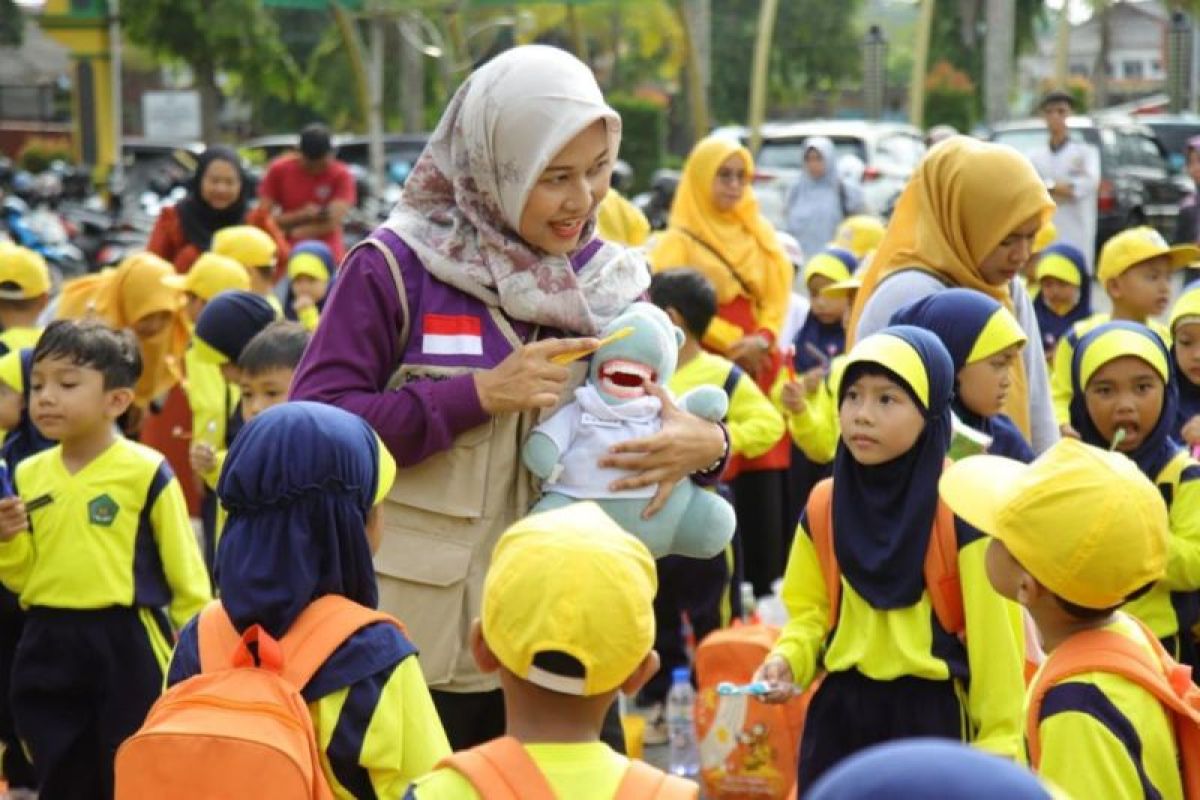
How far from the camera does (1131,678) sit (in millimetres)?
3346

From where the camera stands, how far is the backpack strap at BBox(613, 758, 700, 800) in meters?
2.70

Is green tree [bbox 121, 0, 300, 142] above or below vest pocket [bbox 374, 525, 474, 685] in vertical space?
above

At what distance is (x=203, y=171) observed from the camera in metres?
10.6

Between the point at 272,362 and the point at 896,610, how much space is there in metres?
2.38

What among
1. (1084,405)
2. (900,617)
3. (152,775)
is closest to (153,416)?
(1084,405)

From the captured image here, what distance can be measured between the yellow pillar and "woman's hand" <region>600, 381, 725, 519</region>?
32.3m

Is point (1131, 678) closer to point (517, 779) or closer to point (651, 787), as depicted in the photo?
point (651, 787)

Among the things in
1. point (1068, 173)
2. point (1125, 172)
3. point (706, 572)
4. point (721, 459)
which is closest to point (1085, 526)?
point (721, 459)

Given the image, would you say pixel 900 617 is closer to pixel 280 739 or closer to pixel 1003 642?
pixel 1003 642

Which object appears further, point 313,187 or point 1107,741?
point 313,187

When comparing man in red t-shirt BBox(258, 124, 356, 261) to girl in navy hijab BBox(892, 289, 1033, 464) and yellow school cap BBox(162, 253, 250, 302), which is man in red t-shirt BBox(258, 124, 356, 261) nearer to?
yellow school cap BBox(162, 253, 250, 302)

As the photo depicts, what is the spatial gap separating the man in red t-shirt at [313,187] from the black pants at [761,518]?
4781mm

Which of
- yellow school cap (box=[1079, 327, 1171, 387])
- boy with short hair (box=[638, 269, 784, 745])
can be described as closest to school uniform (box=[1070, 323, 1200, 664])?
yellow school cap (box=[1079, 327, 1171, 387])

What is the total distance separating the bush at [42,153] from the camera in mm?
39188
